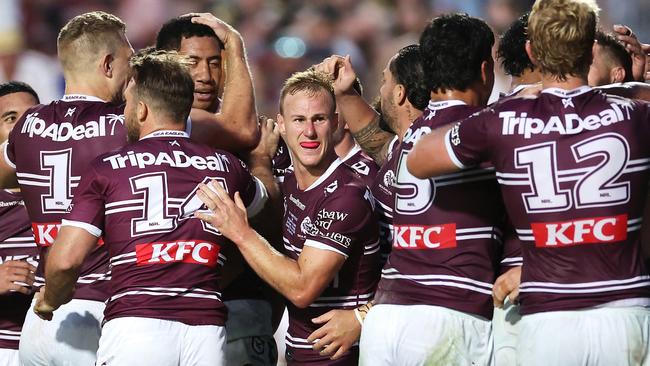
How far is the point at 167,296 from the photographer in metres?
5.73

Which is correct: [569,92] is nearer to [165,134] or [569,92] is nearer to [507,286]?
[507,286]

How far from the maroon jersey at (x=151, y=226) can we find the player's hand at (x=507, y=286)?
1500mm

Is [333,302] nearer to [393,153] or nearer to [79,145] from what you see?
[393,153]

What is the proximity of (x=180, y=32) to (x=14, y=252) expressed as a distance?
2.11 meters

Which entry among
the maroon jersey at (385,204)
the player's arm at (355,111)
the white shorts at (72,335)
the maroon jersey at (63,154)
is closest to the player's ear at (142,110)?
the maroon jersey at (63,154)

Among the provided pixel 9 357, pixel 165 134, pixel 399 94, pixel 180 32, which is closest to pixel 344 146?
pixel 399 94

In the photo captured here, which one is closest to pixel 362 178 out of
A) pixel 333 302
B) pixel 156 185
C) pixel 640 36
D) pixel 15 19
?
pixel 333 302

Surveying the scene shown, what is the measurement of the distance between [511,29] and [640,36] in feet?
24.9

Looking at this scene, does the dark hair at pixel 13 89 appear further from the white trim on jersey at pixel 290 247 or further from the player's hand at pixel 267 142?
the white trim on jersey at pixel 290 247

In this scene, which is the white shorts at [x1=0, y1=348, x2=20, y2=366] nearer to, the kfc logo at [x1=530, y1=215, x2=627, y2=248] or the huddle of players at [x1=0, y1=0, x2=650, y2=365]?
the huddle of players at [x1=0, y1=0, x2=650, y2=365]

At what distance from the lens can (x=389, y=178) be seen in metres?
6.38

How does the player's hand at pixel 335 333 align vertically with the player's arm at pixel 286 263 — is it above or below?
below

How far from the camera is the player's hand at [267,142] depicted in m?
7.20

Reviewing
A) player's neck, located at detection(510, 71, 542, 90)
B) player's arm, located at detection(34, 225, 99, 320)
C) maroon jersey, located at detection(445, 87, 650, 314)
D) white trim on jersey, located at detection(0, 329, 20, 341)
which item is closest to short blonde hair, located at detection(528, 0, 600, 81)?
maroon jersey, located at detection(445, 87, 650, 314)
